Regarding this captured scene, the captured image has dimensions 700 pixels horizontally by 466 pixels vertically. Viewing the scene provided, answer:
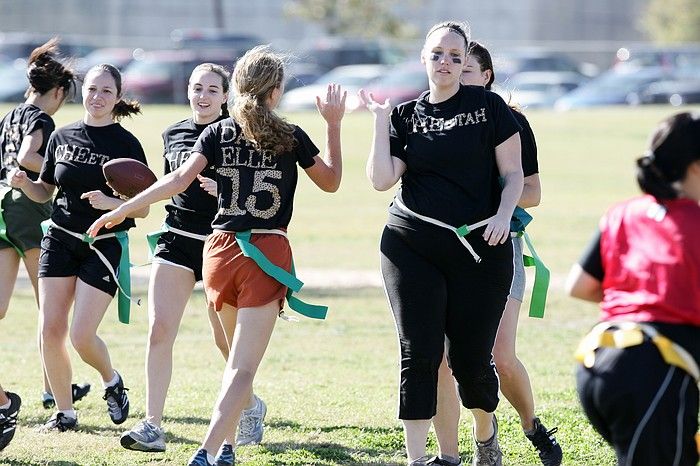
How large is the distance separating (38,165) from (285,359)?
A: 9.66 feet

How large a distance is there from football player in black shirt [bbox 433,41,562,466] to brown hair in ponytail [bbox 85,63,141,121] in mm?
1871

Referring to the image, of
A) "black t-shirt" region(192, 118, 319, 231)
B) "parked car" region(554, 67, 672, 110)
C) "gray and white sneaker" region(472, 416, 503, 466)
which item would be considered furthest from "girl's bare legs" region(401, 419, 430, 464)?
"parked car" region(554, 67, 672, 110)

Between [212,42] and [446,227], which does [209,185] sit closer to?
[446,227]

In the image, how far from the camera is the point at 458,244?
5.20 m

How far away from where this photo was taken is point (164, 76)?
1310 inches

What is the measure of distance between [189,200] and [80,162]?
662mm

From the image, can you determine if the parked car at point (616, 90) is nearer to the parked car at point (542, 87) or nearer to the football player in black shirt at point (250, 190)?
the parked car at point (542, 87)

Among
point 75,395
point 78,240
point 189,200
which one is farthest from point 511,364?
point 75,395

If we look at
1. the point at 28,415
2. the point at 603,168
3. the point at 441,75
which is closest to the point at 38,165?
the point at 28,415

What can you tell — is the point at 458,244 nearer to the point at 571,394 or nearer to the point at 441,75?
the point at 441,75

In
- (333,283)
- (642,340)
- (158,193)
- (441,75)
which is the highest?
(441,75)

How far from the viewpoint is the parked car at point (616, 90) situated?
32938 mm

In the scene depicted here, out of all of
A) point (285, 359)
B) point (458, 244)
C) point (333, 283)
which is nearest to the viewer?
point (458, 244)

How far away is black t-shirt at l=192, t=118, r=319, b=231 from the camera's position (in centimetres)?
541
